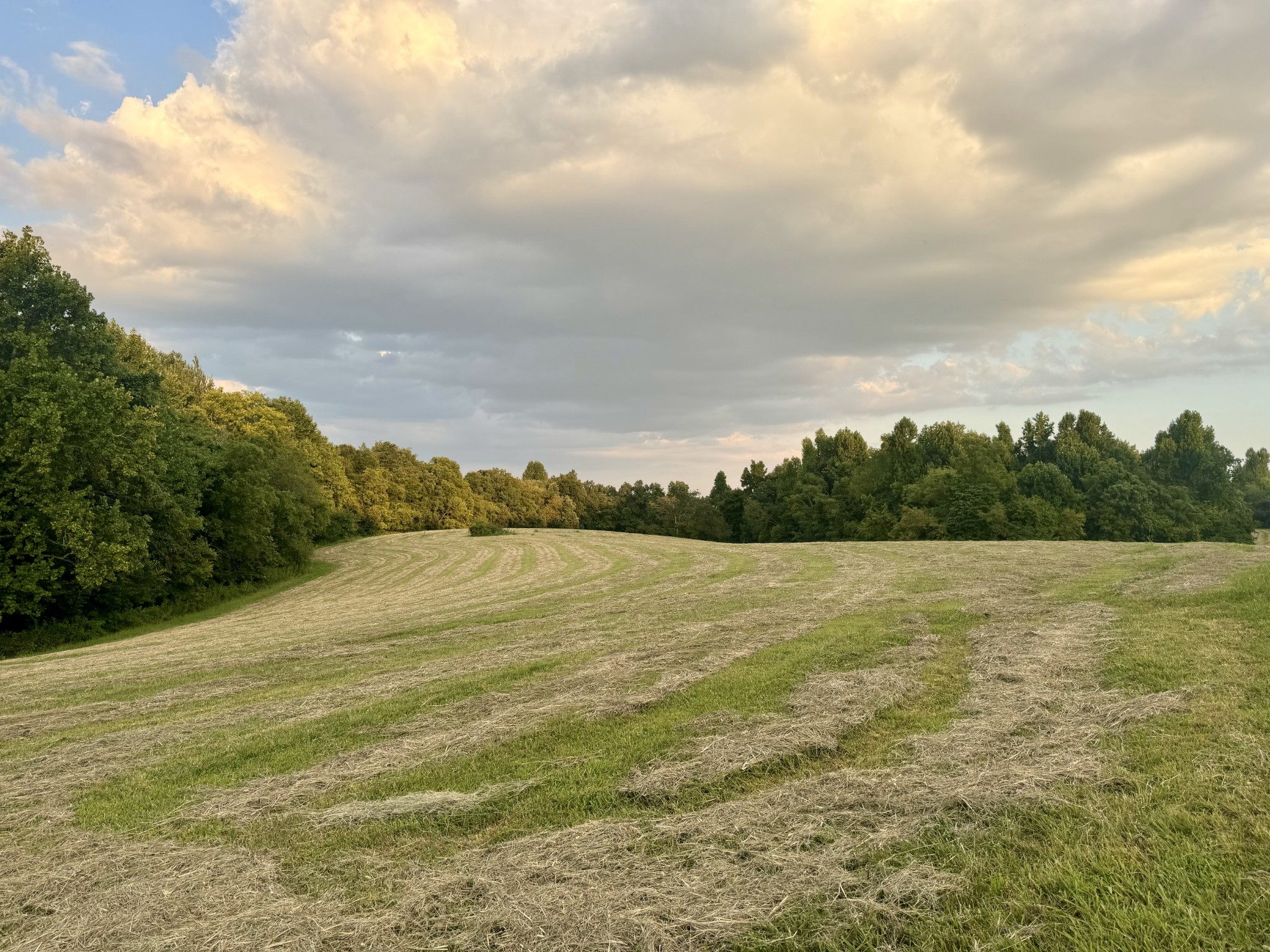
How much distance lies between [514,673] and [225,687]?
6.53 metres

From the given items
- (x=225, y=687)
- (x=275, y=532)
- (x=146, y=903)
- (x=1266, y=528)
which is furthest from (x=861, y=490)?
(x=146, y=903)

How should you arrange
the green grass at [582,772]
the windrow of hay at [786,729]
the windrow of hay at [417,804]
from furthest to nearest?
the windrow of hay at [786,729] < the windrow of hay at [417,804] < the green grass at [582,772]

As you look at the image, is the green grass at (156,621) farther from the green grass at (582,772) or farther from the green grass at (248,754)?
the green grass at (582,772)

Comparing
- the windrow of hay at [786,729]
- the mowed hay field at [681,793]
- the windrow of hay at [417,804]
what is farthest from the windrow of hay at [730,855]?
the windrow of hay at [417,804]

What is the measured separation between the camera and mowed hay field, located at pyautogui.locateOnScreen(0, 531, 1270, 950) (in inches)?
181

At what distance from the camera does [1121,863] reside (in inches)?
187

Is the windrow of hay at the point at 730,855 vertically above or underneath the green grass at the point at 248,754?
above

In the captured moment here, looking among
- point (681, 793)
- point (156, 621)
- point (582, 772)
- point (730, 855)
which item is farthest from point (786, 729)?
point (156, 621)

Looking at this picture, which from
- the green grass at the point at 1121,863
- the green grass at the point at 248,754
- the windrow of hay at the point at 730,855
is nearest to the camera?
the green grass at the point at 1121,863

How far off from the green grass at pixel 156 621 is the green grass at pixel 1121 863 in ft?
108

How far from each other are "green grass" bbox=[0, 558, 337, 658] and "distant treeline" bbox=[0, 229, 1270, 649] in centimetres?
78

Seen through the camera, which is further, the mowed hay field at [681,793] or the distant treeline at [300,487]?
the distant treeline at [300,487]

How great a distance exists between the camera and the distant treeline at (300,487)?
27.9 m

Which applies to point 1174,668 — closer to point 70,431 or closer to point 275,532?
point 70,431
